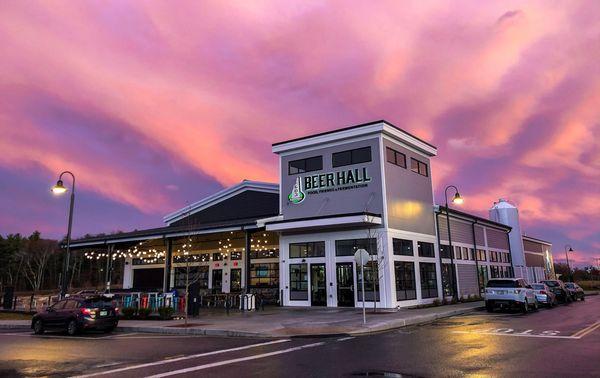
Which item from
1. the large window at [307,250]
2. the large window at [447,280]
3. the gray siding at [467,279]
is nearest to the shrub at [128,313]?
the large window at [307,250]

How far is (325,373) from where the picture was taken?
30.7ft

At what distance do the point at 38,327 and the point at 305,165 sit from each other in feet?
59.0

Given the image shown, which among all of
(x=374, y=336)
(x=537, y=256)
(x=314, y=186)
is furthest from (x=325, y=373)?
(x=537, y=256)

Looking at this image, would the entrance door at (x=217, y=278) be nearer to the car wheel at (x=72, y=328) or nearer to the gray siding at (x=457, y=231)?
the gray siding at (x=457, y=231)

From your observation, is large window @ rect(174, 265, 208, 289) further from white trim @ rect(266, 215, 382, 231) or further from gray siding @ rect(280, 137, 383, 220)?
white trim @ rect(266, 215, 382, 231)

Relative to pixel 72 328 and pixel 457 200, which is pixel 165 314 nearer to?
pixel 72 328

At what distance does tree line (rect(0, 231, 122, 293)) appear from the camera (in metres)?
82.6

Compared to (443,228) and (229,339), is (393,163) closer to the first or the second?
(443,228)

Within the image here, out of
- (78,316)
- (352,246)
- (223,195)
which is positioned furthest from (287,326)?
(223,195)

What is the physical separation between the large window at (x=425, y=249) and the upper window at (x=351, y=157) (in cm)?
707

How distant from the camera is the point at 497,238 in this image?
4581 cm

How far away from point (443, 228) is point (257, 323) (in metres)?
19.7

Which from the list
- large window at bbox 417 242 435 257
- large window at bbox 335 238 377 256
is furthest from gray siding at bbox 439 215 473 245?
large window at bbox 335 238 377 256

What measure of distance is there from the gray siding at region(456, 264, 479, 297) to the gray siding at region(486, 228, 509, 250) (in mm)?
6203
